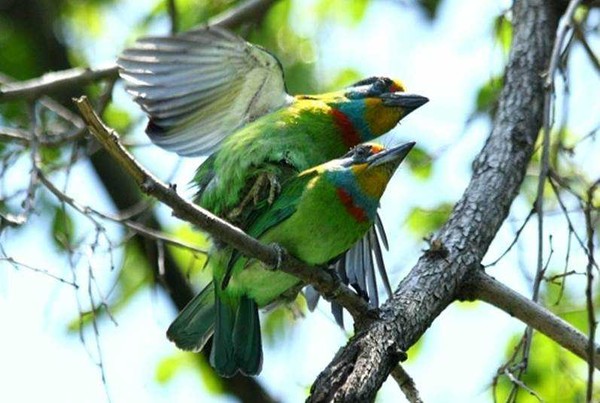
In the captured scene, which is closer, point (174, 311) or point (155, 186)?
point (155, 186)

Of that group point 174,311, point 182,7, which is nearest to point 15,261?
point 174,311

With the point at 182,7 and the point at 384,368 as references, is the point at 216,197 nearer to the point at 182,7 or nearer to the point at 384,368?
the point at 384,368

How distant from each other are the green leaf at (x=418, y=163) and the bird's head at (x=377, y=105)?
16.9 inches

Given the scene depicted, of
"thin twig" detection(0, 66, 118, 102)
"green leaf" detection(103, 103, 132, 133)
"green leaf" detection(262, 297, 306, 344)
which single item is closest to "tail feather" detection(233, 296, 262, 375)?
"thin twig" detection(0, 66, 118, 102)

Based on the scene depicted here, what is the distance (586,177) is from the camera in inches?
194

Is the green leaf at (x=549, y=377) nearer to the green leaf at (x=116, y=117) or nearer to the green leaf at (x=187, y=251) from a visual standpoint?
the green leaf at (x=187, y=251)

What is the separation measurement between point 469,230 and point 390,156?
0.39m

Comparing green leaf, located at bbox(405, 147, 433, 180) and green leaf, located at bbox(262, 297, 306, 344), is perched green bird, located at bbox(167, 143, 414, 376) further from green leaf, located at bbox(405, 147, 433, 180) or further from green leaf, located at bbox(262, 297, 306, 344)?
green leaf, located at bbox(262, 297, 306, 344)

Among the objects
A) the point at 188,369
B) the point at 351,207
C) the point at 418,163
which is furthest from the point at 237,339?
the point at 188,369

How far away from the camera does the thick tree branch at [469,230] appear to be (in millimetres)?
3014

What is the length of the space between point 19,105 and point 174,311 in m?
1.22

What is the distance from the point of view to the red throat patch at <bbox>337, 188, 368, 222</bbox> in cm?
383

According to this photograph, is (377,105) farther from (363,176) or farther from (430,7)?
(430,7)

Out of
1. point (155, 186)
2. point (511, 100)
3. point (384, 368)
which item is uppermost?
point (511, 100)
